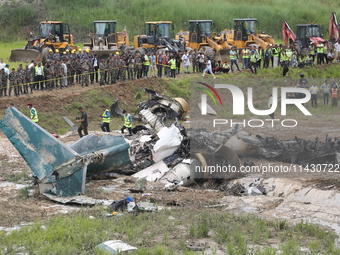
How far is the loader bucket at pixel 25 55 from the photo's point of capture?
35781 millimetres

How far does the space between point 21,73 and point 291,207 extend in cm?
1561

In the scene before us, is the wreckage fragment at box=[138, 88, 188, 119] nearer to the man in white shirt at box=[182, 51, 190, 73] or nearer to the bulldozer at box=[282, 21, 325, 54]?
the man in white shirt at box=[182, 51, 190, 73]

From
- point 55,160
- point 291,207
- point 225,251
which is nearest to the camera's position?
point 225,251

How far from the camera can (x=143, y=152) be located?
1738 cm

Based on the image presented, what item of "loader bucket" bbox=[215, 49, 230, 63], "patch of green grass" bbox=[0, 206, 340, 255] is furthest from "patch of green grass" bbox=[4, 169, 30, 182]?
"loader bucket" bbox=[215, 49, 230, 63]

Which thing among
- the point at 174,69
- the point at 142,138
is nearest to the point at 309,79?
the point at 174,69

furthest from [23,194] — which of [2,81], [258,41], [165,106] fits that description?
[258,41]

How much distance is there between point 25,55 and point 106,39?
4911 mm

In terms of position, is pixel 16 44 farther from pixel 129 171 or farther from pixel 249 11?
pixel 129 171

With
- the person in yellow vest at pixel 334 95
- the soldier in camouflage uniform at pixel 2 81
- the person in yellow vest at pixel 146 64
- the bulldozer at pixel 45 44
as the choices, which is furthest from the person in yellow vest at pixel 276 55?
the soldier in camouflage uniform at pixel 2 81

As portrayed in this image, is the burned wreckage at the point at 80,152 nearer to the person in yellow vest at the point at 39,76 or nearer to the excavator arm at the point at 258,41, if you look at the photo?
the person in yellow vest at the point at 39,76

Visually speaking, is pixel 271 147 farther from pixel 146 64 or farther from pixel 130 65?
pixel 146 64

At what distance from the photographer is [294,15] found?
57.2 metres

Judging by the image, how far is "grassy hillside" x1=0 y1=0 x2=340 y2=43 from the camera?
52.2 m
